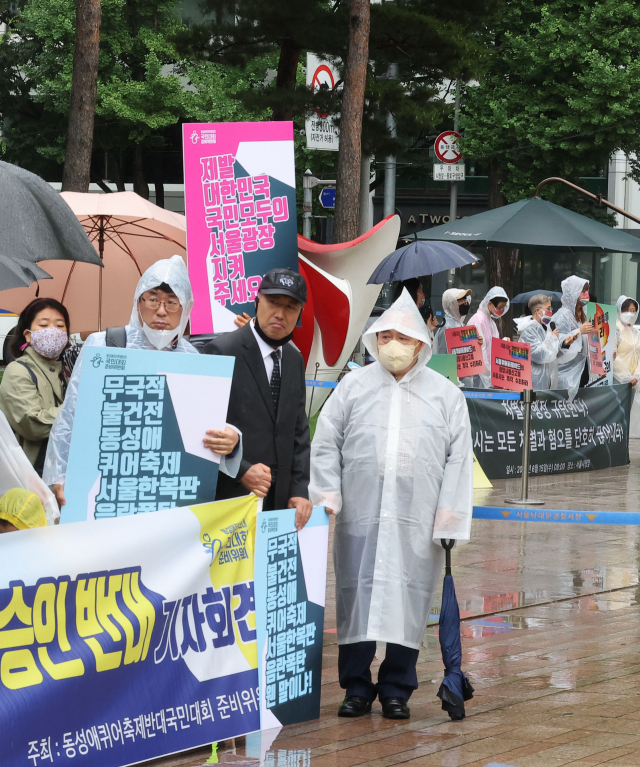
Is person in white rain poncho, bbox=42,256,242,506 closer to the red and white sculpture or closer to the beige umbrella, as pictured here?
the beige umbrella

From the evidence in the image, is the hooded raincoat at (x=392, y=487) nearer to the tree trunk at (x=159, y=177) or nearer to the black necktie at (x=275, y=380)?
the black necktie at (x=275, y=380)

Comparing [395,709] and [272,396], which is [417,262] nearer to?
[272,396]

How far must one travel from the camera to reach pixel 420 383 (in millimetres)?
5238

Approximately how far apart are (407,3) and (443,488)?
51.6ft

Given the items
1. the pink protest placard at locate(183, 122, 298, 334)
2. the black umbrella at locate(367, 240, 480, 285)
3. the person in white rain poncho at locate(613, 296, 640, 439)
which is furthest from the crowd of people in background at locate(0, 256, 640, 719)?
the person in white rain poncho at locate(613, 296, 640, 439)

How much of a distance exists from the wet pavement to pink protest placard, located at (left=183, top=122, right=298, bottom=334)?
201cm

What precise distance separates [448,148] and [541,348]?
19335mm

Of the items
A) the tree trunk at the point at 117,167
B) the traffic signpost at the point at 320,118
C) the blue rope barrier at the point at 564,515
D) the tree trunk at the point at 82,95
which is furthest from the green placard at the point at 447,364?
the tree trunk at the point at 117,167

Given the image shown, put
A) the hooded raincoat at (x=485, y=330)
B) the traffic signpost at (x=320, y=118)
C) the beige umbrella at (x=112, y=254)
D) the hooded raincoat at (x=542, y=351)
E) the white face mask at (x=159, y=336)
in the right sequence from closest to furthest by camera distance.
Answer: the white face mask at (x=159, y=336)
the beige umbrella at (x=112, y=254)
the hooded raincoat at (x=485, y=330)
the hooded raincoat at (x=542, y=351)
the traffic signpost at (x=320, y=118)

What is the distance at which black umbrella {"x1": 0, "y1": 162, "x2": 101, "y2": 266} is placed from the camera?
4.12m

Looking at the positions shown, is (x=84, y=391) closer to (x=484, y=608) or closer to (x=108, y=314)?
(x=484, y=608)

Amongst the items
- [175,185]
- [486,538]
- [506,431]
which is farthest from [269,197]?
[175,185]

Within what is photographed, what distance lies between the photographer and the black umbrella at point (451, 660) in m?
5.02

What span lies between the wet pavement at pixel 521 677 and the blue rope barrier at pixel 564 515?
0.45 meters
